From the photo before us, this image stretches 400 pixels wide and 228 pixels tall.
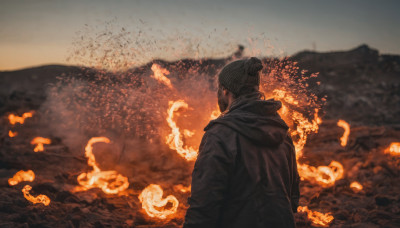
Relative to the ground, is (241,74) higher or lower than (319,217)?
higher

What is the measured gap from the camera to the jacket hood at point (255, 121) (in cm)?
217

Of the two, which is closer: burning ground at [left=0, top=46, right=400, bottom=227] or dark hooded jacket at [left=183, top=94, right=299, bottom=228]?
dark hooded jacket at [left=183, top=94, right=299, bottom=228]

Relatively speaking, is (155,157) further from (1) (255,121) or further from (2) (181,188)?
(1) (255,121)

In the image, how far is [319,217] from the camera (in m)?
6.59

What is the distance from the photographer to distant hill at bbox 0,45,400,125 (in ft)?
75.0

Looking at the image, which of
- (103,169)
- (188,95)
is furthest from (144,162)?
(188,95)

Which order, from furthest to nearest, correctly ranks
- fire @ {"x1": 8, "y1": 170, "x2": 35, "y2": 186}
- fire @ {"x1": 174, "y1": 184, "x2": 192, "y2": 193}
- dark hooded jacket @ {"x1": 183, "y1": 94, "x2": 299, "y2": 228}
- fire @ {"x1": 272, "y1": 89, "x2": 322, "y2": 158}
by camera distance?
1. fire @ {"x1": 174, "y1": 184, "x2": 192, "y2": 193}
2. fire @ {"x1": 8, "y1": 170, "x2": 35, "y2": 186}
3. fire @ {"x1": 272, "y1": 89, "x2": 322, "y2": 158}
4. dark hooded jacket @ {"x1": 183, "y1": 94, "x2": 299, "y2": 228}

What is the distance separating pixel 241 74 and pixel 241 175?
803 mm

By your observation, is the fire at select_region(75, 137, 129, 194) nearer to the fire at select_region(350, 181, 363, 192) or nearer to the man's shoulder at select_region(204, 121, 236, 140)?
the man's shoulder at select_region(204, 121, 236, 140)

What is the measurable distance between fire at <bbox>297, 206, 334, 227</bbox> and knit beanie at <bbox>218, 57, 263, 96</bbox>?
195 inches

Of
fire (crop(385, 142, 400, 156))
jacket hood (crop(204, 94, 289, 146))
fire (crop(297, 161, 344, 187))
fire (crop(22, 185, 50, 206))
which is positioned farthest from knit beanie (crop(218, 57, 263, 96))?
fire (crop(385, 142, 400, 156))

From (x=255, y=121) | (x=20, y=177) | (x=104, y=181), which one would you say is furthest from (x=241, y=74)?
(x=20, y=177)

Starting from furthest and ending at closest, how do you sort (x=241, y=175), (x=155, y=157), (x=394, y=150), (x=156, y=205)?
(x=394, y=150)
(x=155, y=157)
(x=156, y=205)
(x=241, y=175)

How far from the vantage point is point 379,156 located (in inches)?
435
